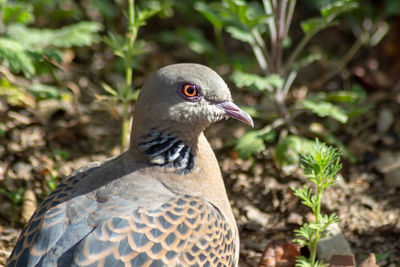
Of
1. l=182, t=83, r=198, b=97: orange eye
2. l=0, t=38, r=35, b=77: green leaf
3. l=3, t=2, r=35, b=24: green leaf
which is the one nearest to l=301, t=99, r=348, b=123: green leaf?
l=182, t=83, r=198, b=97: orange eye

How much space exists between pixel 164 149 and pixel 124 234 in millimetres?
772

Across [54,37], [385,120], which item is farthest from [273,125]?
[54,37]

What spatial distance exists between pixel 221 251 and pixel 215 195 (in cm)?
46

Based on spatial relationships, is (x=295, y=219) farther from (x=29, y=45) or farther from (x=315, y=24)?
(x=29, y=45)

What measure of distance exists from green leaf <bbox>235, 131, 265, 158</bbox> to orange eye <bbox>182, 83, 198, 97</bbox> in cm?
131

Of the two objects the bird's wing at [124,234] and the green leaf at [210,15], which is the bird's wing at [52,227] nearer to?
the bird's wing at [124,234]

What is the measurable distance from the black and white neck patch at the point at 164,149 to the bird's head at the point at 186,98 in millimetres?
111

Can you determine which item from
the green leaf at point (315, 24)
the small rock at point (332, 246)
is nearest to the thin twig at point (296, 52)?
the green leaf at point (315, 24)

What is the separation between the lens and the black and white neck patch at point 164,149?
3.94 metres

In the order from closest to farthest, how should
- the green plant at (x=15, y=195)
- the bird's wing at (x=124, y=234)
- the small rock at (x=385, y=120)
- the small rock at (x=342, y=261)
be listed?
the bird's wing at (x=124, y=234), the small rock at (x=342, y=261), the green plant at (x=15, y=195), the small rock at (x=385, y=120)

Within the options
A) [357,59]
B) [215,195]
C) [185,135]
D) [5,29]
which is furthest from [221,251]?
[357,59]

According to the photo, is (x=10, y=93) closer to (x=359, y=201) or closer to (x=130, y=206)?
(x=130, y=206)

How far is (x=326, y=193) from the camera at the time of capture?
5098mm

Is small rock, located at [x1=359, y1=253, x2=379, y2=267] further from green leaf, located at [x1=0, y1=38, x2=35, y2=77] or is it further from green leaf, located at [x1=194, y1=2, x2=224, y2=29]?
green leaf, located at [x1=0, y1=38, x2=35, y2=77]
